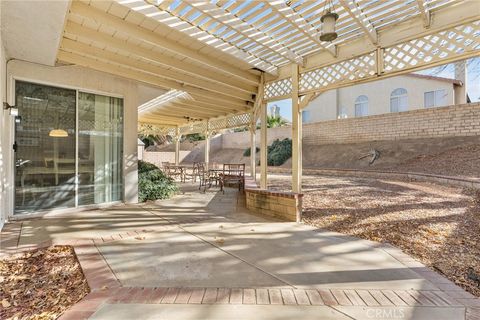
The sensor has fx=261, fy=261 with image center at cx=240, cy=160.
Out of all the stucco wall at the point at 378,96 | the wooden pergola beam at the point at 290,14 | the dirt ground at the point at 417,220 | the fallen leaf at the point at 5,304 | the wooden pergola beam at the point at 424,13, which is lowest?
the fallen leaf at the point at 5,304

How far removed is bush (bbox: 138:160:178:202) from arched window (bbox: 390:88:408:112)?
14737 millimetres

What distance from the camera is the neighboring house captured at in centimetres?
1411

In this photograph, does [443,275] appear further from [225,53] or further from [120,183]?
[120,183]

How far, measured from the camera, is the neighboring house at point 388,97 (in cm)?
1411

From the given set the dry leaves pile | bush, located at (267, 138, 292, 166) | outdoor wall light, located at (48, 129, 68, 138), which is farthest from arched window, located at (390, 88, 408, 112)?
the dry leaves pile

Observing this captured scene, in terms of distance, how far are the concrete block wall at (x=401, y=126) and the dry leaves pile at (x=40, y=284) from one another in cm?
1269

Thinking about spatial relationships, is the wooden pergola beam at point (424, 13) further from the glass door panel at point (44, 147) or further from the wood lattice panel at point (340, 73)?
the glass door panel at point (44, 147)

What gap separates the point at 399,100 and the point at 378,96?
1.20 metres

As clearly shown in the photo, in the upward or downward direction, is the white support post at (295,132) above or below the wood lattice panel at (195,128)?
below

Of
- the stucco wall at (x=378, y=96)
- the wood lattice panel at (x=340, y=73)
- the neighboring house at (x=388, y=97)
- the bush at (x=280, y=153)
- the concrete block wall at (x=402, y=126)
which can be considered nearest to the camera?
the wood lattice panel at (x=340, y=73)

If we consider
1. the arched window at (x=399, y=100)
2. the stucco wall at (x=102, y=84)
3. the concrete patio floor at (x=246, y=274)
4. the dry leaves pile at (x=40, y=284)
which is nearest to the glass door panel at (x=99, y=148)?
the stucco wall at (x=102, y=84)

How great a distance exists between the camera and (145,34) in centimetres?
390

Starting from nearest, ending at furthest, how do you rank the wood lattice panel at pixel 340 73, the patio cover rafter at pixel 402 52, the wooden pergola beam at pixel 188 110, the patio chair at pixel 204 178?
the patio cover rafter at pixel 402 52
the wood lattice panel at pixel 340 73
the patio chair at pixel 204 178
the wooden pergola beam at pixel 188 110

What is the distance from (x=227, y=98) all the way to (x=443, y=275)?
652 cm
